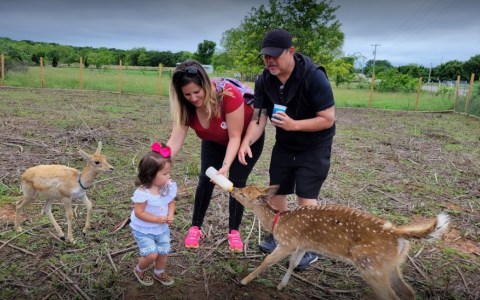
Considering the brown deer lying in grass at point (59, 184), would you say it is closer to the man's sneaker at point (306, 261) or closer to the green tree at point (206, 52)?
the man's sneaker at point (306, 261)

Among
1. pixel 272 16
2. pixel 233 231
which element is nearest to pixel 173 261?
pixel 233 231

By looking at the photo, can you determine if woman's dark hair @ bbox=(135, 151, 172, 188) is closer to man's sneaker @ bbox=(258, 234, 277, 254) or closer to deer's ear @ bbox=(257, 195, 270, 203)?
deer's ear @ bbox=(257, 195, 270, 203)

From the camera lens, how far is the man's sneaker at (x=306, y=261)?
363 centimetres

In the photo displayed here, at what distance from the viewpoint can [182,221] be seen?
4480 mm

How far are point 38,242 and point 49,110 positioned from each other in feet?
31.2

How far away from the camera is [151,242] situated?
2.99 m

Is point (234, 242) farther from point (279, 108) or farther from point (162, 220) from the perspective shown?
point (279, 108)

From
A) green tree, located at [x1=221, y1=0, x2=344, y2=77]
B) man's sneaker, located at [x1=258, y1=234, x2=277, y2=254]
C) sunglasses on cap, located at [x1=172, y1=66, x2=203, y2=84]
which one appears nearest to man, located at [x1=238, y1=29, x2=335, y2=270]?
man's sneaker, located at [x1=258, y1=234, x2=277, y2=254]

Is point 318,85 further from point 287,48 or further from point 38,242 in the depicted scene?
point 38,242

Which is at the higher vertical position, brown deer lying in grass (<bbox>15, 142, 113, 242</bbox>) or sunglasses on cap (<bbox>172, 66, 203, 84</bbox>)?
sunglasses on cap (<bbox>172, 66, 203, 84</bbox>)

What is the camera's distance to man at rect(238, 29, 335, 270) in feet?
9.71

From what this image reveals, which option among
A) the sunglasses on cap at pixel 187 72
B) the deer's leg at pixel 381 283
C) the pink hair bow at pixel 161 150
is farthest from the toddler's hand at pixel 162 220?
the deer's leg at pixel 381 283

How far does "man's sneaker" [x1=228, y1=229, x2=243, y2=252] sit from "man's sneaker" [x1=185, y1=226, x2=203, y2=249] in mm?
326

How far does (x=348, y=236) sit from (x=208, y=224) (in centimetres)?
193
